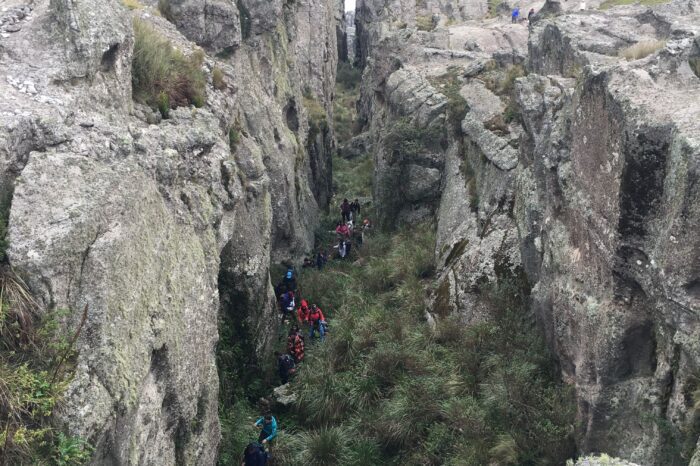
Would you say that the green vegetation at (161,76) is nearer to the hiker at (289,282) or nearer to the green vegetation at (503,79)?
the hiker at (289,282)

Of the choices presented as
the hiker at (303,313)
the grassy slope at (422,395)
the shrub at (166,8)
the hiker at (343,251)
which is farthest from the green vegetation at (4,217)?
the hiker at (343,251)

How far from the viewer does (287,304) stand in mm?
18125

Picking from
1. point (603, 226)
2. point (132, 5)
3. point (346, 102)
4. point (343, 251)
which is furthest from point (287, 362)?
point (346, 102)

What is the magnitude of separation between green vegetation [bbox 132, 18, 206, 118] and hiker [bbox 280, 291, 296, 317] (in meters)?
7.17

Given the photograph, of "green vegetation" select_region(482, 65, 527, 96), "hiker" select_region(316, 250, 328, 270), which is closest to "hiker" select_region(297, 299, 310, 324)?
"hiker" select_region(316, 250, 328, 270)

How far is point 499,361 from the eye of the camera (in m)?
12.9

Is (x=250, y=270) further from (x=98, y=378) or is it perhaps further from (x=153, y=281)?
(x=98, y=378)

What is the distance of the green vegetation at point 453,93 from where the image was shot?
22.0 m

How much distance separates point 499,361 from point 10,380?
9.83 metres

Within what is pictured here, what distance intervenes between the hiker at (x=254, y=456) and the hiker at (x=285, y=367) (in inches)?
150

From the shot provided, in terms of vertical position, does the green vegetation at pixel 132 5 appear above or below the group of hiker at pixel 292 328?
above

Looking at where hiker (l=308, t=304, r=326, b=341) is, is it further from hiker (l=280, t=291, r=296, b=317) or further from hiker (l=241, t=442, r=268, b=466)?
hiker (l=241, t=442, r=268, b=466)

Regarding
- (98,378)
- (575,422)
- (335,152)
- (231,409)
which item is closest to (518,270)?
(575,422)

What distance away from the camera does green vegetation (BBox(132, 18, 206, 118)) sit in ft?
38.5
